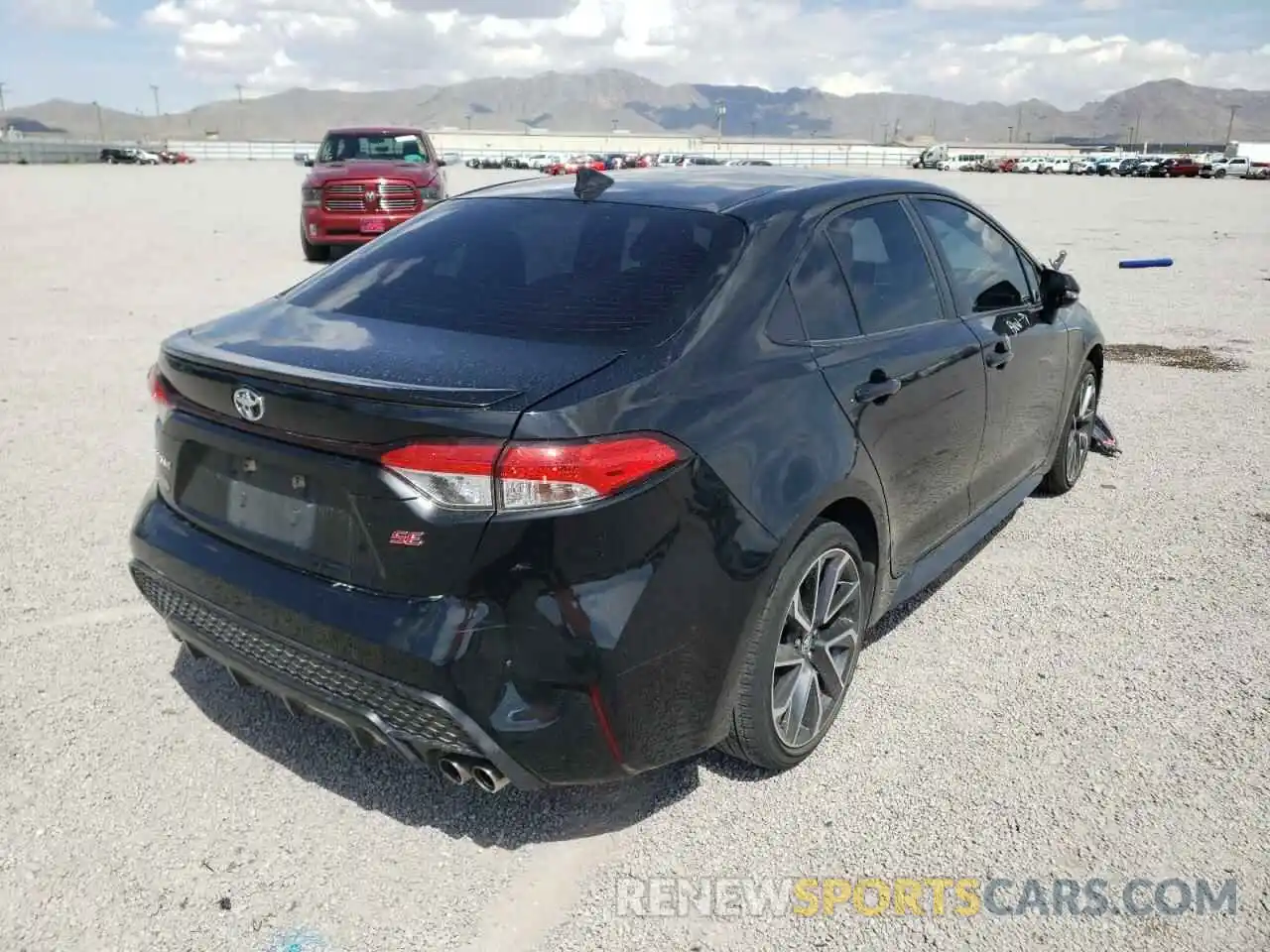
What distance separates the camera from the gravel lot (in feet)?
8.28

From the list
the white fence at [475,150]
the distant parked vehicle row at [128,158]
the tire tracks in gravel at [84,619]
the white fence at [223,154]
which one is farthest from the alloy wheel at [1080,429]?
the distant parked vehicle row at [128,158]

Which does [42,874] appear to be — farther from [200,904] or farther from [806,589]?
[806,589]

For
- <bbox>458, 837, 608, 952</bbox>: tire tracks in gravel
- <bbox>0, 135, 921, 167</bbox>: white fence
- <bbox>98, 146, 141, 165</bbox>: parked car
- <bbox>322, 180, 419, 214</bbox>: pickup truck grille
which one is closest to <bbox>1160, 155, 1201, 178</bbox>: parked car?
<bbox>0, 135, 921, 167</bbox>: white fence

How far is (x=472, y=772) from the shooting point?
97.8 inches

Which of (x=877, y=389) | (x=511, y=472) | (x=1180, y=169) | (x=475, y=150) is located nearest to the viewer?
(x=511, y=472)

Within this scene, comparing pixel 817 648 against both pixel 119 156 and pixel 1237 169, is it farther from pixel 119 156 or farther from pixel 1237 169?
pixel 119 156

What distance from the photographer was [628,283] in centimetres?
292

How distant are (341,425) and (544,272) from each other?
3.14ft

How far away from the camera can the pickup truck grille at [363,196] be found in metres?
14.6

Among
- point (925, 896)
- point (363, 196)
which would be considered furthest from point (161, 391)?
point (363, 196)

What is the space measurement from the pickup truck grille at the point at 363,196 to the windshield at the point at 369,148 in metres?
1.23

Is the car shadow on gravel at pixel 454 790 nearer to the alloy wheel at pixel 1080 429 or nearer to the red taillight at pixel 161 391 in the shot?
the red taillight at pixel 161 391

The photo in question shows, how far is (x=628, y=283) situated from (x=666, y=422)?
627mm

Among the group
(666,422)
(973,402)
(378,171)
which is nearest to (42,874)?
(666,422)
